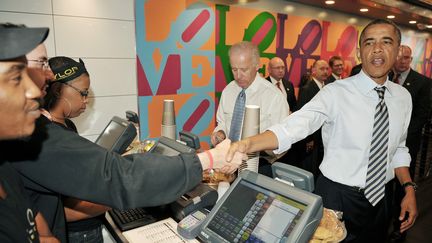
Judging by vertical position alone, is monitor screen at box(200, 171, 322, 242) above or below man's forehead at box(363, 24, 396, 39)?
below

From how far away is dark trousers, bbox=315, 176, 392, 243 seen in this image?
1671 mm

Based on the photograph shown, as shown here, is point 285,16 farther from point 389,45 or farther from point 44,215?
point 44,215

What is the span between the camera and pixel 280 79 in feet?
15.6

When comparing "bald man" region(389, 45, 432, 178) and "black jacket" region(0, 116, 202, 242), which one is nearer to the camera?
"black jacket" region(0, 116, 202, 242)

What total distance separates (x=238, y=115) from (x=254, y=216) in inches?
67.8

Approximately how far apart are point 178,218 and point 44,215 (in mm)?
551

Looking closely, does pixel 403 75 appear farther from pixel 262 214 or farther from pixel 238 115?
pixel 262 214

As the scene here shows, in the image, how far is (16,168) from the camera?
97 centimetres

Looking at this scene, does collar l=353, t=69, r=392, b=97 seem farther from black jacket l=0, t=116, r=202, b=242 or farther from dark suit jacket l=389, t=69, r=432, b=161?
dark suit jacket l=389, t=69, r=432, b=161

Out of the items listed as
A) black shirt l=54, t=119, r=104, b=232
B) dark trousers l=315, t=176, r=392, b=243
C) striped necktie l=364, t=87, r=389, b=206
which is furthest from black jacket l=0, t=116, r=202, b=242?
striped necktie l=364, t=87, r=389, b=206

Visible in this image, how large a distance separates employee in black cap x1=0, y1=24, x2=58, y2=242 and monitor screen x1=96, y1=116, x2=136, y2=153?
4.29 feet

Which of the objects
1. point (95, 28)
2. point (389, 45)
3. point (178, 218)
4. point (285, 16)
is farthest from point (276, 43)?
point (178, 218)

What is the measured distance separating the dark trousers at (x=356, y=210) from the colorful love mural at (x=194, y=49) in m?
2.72

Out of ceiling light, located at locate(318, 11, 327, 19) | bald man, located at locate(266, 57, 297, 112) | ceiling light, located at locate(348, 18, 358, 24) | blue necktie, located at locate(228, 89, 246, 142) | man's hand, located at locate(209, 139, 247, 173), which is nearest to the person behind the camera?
man's hand, located at locate(209, 139, 247, 173)
